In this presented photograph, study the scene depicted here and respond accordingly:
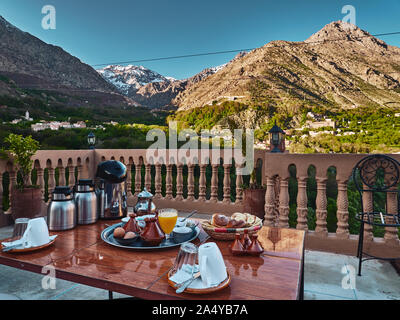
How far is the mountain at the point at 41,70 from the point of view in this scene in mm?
22916

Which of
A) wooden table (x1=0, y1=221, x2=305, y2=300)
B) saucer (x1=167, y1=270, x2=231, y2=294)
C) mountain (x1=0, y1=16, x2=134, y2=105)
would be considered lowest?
wooden table (x1=0, y1=221, x2=305, y2=300)

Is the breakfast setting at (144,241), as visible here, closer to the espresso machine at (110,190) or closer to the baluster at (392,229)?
the espresso machine at (110,190)

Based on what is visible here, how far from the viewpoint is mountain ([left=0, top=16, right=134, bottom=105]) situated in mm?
22916

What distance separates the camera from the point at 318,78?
15844 mm

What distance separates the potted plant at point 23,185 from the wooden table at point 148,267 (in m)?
1.92

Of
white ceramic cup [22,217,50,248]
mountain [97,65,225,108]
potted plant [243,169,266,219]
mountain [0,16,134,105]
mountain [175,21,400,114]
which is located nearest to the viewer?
white ceramic cup [22,217,50,248]

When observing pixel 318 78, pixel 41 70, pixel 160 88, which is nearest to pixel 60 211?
pixel 160 88

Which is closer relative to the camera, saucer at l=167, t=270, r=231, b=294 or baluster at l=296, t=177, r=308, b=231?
saucer at l=167, t=270, r=231, b=294

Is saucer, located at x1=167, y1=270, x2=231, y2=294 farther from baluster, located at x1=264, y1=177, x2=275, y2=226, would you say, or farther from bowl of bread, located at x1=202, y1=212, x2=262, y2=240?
baluster, located at x1=264, y1=177, x2=275, y2=226

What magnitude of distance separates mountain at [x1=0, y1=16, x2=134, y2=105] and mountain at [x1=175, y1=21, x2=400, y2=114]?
11.3 metres

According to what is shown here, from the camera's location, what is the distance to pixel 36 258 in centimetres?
91

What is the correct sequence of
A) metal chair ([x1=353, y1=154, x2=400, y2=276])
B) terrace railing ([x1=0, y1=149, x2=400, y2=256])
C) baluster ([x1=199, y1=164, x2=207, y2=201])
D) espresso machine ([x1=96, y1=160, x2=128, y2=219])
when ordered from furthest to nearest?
1. baluster ([x1=199, y1=164, x2=207, y2=201])
2. terrace railing ([x1=0, y1=149, x2=400, y2=256])
3. metal chair ([x1=353, y1=154, x2=400, y2=276])
4. espresso machine ([x1=96, y1=160, x2=128, y2=219])

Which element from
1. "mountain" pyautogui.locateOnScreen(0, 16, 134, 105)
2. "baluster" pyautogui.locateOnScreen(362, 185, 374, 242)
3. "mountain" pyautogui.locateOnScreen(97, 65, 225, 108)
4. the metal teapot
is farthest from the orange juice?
"mountain" pyautogui.locateOnScreen(0, 16, 134, 105)

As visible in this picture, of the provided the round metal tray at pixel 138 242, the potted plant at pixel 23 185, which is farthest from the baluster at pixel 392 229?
the potted plant at pixel 23 185
